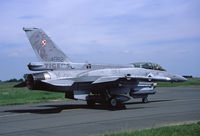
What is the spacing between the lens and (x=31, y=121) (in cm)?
1317

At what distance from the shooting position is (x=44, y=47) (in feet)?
64.1

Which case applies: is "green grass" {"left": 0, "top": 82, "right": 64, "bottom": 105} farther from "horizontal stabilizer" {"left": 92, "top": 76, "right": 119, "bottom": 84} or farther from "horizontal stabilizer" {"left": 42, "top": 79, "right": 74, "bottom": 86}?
"horizontal stabilizer" {"left": 92, "top": 76, "right": 119, "bottom": 84}

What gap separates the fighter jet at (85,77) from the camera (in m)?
17.8

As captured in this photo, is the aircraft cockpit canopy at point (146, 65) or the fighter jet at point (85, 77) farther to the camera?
A: the aircraft cockpit canopy at point (146, 65)

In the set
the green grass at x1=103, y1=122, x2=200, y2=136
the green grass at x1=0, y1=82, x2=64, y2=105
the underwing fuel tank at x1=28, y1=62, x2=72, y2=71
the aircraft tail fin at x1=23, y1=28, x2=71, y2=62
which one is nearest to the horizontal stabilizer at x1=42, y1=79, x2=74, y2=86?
the underwing fuel tank at x1=28, y1=62, x2=72, y2=71

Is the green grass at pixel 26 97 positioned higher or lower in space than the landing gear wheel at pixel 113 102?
lower

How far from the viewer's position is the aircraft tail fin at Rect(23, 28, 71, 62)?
19438 millimetres

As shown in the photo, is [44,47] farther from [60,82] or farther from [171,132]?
[171,132]

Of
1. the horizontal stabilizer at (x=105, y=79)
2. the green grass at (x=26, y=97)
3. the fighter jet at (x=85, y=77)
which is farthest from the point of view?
the green grass at (x=26, y=97)

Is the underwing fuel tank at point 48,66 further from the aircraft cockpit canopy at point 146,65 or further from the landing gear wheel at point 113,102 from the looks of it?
the aircraft cockpit canopy at point 146,65

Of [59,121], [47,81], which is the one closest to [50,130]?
[59,121]

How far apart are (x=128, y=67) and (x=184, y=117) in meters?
8.44

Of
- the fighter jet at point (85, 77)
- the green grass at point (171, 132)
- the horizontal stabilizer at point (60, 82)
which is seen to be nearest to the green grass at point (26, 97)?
the fighter jet at point (85, 77)

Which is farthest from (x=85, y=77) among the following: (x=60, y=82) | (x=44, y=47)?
(x=44, y=47)
